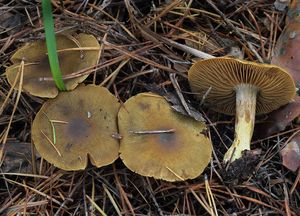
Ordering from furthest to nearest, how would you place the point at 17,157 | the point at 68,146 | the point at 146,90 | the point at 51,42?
the point at 146,90
the point at 17,157
the point at 68,146
the point at 51,42

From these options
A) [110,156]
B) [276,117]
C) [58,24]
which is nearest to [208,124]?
[276,117]

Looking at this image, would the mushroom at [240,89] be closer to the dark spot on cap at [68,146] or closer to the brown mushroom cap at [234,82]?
the brown mushroom cap at [234,82]

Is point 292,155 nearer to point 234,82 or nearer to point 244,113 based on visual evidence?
point 244,113

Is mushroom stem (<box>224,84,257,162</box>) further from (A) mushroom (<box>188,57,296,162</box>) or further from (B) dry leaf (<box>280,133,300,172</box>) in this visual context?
(B) dry leaf (<box>280,133,300,172</box>)

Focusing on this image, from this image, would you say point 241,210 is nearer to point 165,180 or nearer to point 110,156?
point 165,180

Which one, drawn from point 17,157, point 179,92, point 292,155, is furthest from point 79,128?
point 292,155

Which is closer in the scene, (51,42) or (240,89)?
(51,42)

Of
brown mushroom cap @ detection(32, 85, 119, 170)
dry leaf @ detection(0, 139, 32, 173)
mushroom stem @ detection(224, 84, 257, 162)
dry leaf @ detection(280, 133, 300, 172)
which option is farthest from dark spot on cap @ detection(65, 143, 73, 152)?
dry leaf @ detection(280, 133, 300, 172)

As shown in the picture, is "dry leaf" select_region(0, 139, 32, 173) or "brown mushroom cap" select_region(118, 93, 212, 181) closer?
"brown mushroom cap" select_region(118, 93, 212, 181)
